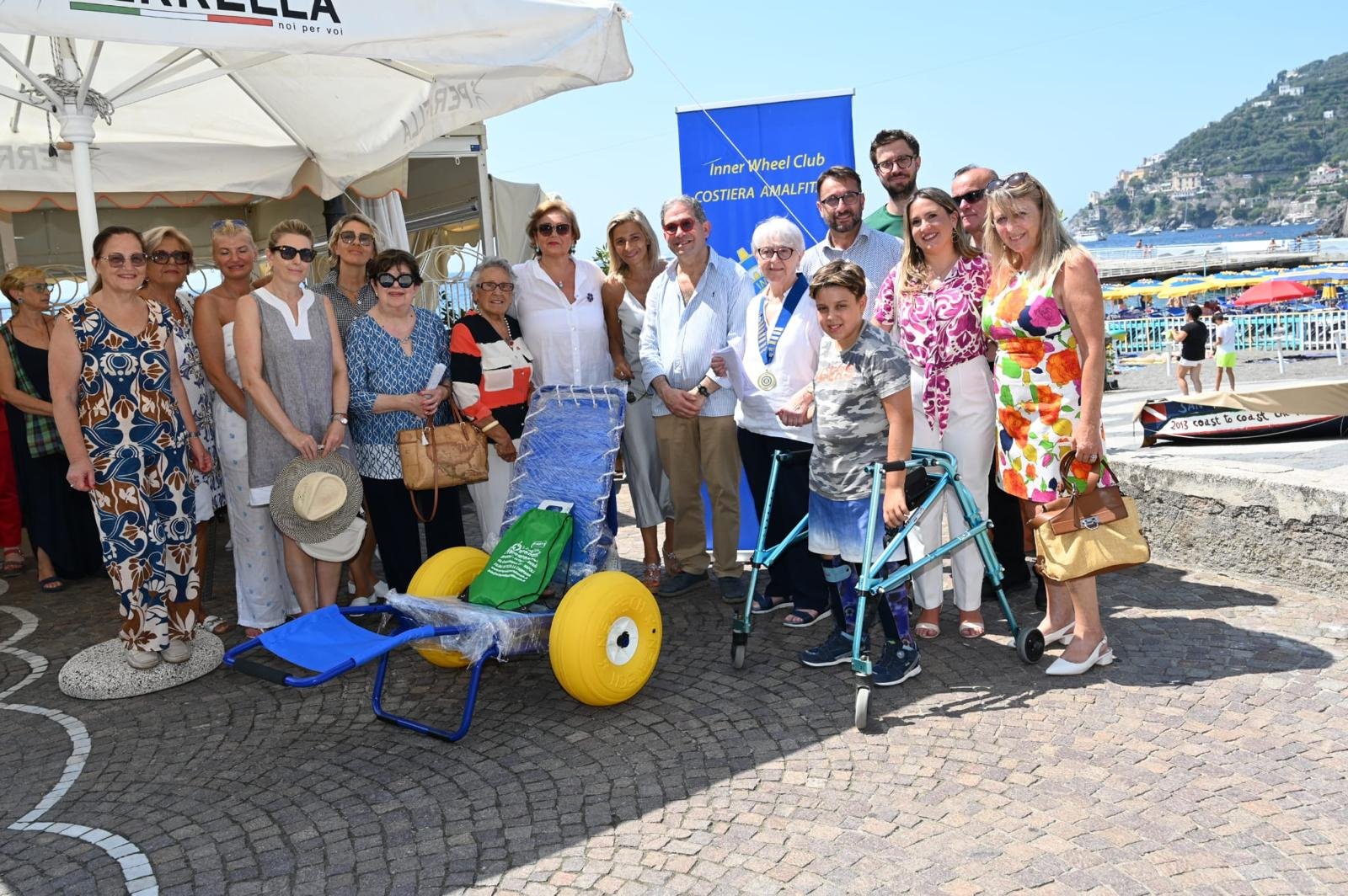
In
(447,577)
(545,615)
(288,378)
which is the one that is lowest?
(545,615)

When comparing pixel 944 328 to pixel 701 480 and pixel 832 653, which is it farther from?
pixel 701 480

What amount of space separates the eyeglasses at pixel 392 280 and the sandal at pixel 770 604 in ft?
7.69

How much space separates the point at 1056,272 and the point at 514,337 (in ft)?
8.65

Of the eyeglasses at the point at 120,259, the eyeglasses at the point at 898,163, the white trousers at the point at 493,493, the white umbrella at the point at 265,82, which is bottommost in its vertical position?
A: the white trousers at the point at 493,493

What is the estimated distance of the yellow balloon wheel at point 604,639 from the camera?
384cm

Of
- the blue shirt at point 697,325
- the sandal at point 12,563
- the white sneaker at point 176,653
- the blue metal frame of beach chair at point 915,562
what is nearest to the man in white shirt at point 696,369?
the blue shirt at point 697,325

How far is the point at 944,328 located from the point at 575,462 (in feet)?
5.78

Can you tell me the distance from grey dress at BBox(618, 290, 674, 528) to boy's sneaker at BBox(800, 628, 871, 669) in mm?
1538

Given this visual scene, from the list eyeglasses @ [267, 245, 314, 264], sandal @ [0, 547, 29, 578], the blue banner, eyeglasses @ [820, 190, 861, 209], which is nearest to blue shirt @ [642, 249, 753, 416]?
eyeglasses @ [820, 190, 861, 209]

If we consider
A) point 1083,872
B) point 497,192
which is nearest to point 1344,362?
point 497,192

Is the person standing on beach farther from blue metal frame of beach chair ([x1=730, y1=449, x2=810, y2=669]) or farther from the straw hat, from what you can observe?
the straw hat

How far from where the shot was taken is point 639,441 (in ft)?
18.6

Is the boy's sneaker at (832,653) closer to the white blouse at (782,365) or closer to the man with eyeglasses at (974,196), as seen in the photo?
the white blouse at (782,365)

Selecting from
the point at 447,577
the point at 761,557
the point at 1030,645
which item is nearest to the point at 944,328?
the point at 761,557
